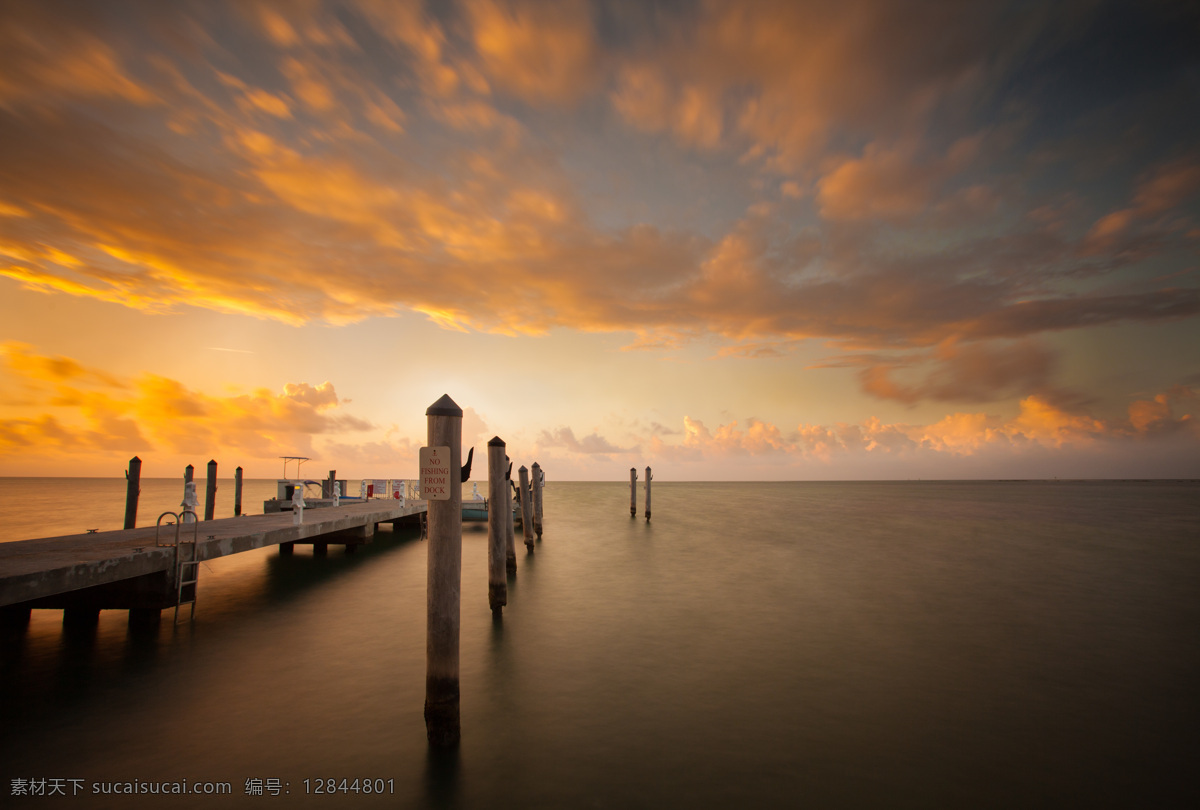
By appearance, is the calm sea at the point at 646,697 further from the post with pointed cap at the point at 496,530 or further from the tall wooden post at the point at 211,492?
the tall wooden post at the point at 211,492

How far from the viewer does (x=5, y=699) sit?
7.00m

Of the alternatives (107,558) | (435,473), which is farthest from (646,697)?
(107,558)

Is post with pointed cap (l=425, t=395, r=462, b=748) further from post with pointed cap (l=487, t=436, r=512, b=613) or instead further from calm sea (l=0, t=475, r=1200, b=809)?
post with pointed cap (l=487, t=436, r=512, b=613)

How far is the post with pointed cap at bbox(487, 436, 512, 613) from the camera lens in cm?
1218

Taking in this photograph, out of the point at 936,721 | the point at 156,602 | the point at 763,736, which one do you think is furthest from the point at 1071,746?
the point at 156,602

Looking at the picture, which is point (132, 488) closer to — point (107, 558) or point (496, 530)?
point (107, 558)

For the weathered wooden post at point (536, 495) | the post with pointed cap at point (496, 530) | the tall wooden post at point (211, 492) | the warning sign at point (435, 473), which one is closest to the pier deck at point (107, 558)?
the post with pointed cap at point (496, 530)

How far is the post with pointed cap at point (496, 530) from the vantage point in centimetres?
1218

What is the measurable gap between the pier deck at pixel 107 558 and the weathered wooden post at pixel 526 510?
9167mm

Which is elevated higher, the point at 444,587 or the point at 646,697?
the point at 444,587

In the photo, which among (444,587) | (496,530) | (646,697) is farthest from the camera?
(496,530)

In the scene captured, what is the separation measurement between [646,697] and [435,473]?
4.34 metres

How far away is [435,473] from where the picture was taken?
557cm

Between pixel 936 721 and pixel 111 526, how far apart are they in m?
39.0
